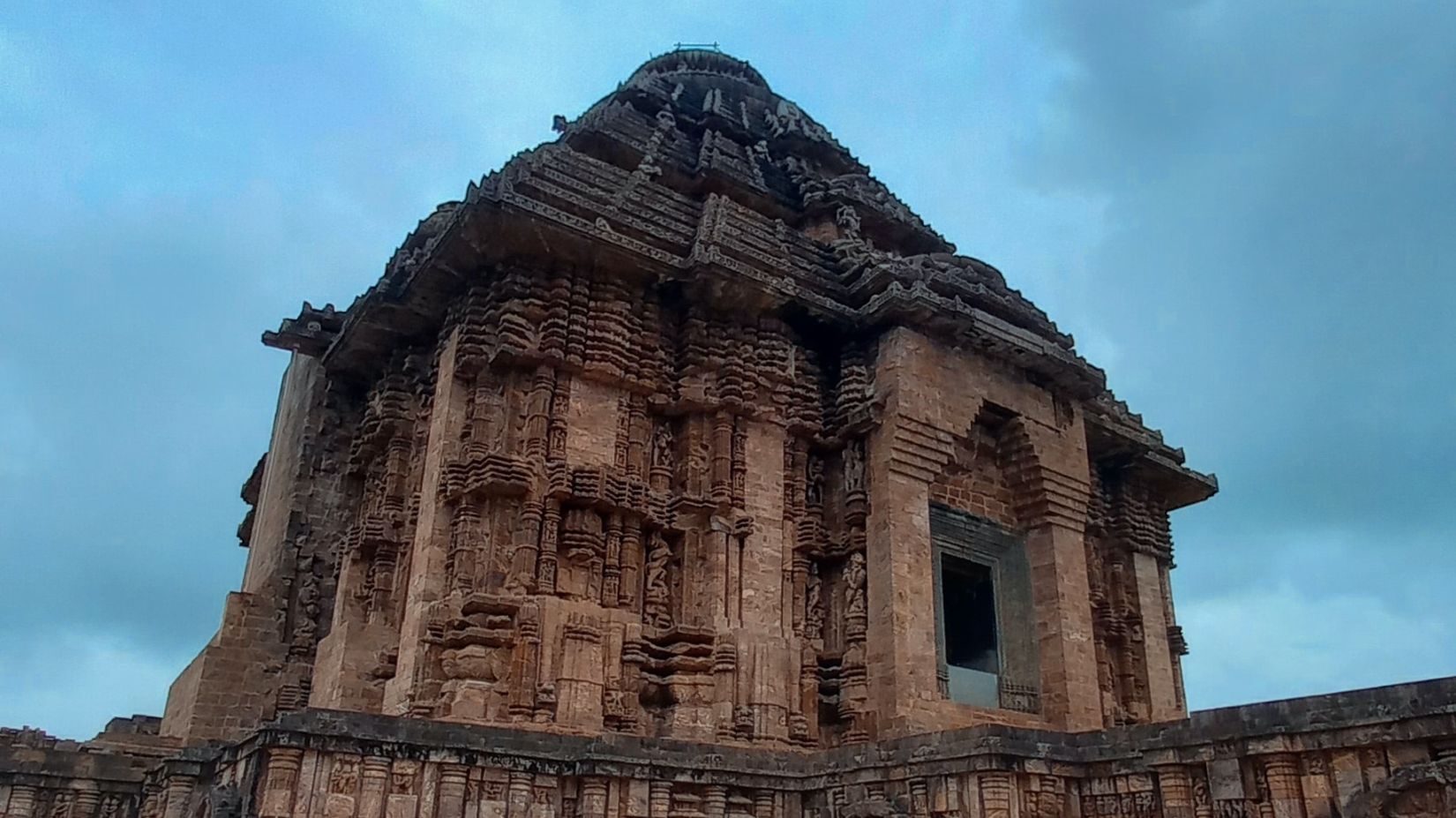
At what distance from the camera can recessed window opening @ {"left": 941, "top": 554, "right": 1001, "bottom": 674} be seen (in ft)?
53.0

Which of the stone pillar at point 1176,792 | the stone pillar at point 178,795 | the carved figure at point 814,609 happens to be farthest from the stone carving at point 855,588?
the stone pillar at point 178,795

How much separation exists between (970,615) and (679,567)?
17.9 feet

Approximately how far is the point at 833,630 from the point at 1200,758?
629 centimetres

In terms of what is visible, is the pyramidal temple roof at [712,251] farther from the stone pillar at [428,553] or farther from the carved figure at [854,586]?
the carved figure at [854,586]

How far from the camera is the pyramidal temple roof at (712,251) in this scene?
575 inches

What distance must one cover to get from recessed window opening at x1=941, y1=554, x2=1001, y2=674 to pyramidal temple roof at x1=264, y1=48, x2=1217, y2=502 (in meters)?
3.27

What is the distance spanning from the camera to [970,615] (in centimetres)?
1711

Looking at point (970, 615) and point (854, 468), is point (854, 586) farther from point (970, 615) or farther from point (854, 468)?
point (970, 615)

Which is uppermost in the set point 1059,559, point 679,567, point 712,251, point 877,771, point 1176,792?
point 712,251

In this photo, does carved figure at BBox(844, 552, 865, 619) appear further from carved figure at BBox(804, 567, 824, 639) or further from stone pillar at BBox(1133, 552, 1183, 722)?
stone pillar at BBox(1133, 552, 1183, 722)

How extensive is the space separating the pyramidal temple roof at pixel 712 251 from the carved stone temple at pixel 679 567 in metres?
0.07

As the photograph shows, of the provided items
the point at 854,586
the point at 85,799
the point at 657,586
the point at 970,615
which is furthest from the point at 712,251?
the point at 85,799

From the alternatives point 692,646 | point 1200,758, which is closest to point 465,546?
point 692,646

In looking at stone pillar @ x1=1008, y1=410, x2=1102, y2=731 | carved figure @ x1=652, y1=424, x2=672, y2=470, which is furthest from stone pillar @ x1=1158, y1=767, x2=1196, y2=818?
carved figure @ x1=652, y1=424, x2=672, y2=470
